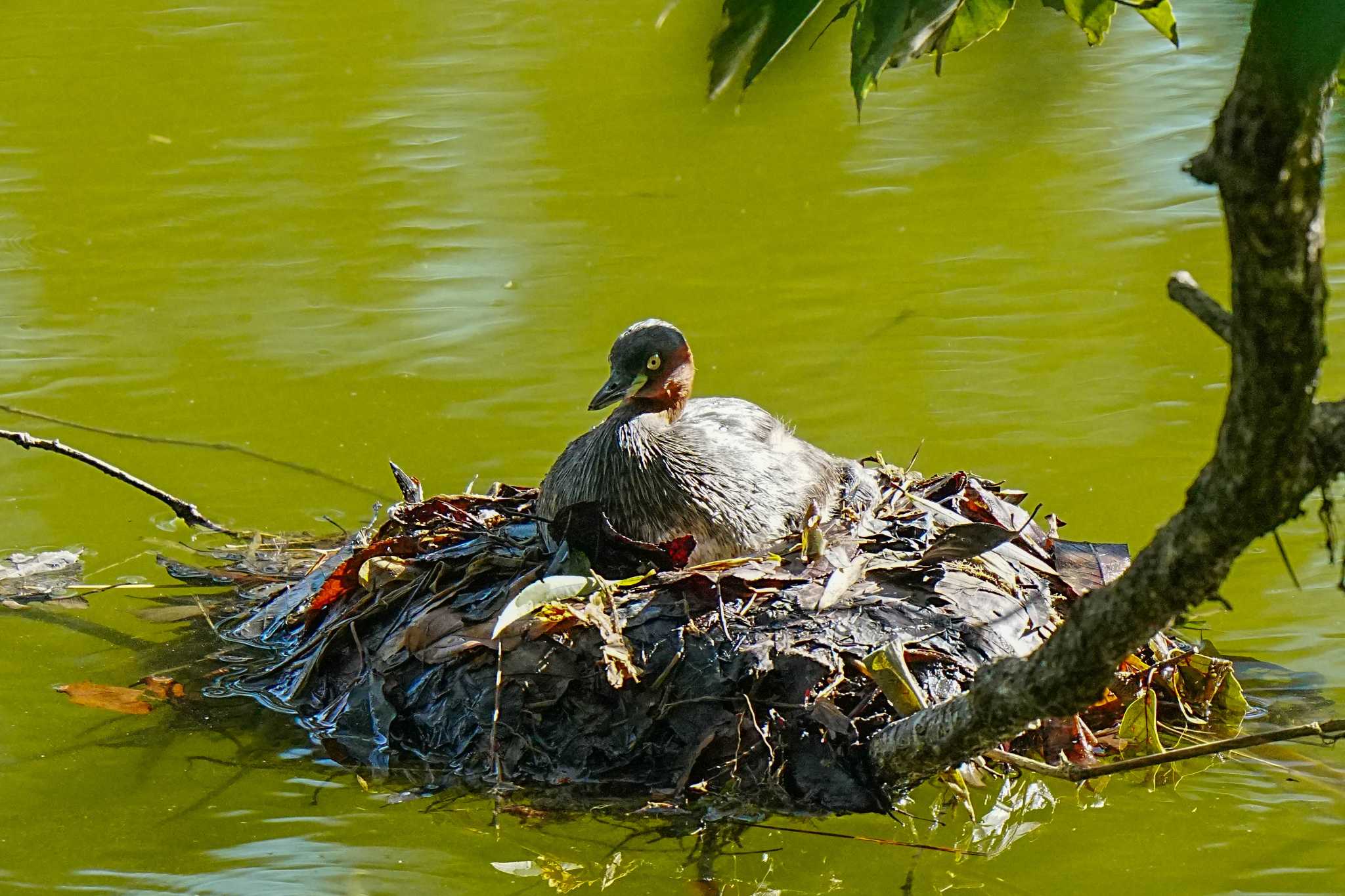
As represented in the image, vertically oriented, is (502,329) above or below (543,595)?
above

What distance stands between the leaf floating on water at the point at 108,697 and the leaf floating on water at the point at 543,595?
1277mm

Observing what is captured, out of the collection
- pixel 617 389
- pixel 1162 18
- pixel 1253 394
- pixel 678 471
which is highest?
pixel 1162 18

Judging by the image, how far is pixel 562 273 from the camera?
764cm

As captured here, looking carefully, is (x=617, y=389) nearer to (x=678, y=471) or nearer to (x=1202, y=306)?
(x=678, y=471)

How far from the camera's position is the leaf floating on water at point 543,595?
4203mm

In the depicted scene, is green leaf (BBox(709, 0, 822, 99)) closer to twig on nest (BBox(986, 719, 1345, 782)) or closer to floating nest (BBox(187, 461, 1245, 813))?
twig on nest (BBox(986, 719, 1345, 782))

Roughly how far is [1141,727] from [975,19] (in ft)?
9.10

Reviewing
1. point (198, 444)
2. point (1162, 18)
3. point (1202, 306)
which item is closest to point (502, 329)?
point (198, 444)

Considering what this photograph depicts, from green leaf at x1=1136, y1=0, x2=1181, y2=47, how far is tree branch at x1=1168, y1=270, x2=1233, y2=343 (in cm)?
34

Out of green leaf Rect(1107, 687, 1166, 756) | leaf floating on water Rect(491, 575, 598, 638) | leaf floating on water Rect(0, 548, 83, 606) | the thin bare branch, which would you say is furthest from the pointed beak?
leaf floating on water Rect(0, 548, 83, 606)

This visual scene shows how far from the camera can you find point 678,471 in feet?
16.0

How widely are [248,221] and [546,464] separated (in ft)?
9.98

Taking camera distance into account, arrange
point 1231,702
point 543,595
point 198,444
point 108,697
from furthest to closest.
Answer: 1. point 198,444
2. point 108,697
3. point 1231,702
4. point 543,595

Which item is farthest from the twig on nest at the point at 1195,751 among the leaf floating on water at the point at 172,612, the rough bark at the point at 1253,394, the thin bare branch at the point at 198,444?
the thin bare branch at the point at 198,444
